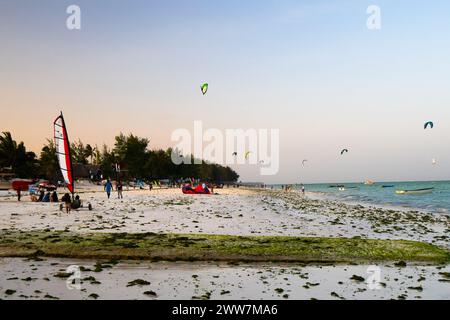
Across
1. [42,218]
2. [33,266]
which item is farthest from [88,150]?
[33,266]

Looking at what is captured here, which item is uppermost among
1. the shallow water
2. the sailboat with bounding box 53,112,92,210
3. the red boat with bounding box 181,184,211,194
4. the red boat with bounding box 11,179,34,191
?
the sailboat with bounding box 53,112,92,210

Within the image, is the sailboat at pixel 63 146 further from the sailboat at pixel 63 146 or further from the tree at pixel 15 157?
the tree at pixel 15 157

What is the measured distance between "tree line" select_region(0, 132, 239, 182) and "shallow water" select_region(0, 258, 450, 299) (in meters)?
84.2

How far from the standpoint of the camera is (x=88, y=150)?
5153 inches

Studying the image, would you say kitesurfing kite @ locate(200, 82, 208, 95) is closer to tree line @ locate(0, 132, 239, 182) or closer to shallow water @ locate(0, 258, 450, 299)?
shallow water @ locate(0, 258, 450, 299)

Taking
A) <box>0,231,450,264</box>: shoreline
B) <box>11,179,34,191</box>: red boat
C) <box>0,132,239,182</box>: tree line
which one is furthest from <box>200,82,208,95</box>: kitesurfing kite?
<box>0,132,239,182</box>: tree line

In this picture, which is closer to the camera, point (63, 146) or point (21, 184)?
point (63, 146)

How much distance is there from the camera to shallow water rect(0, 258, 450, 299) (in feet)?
26.6

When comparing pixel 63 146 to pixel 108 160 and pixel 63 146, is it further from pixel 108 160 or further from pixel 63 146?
pixel 108 160

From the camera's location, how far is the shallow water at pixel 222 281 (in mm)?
8101

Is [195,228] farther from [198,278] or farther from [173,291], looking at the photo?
[173,291]

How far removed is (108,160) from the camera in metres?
127

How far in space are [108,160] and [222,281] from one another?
12397 centimetres

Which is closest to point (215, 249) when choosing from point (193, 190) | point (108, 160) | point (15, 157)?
point (193, 190)
